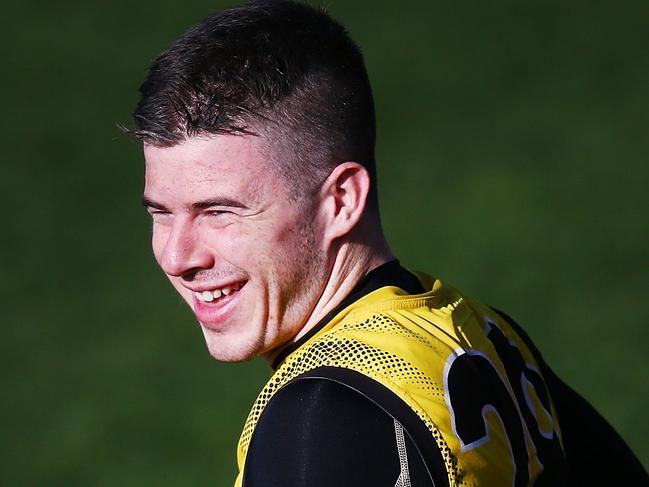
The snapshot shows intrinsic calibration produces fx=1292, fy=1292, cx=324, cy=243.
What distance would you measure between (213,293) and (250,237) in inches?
5.9

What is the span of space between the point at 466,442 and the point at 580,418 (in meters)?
0.73

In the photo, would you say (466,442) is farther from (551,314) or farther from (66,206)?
(66,206)

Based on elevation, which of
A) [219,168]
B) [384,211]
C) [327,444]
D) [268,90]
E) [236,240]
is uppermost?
[268,90]

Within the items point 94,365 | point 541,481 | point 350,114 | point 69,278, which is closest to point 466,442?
point 541,481

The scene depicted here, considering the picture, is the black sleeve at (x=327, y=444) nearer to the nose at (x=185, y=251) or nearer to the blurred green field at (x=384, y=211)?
the nose at (x=185, y=251)

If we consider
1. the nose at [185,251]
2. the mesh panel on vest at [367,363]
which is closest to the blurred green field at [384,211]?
the nose at [185,251]

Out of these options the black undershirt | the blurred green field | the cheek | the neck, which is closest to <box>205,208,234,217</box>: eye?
the cheek

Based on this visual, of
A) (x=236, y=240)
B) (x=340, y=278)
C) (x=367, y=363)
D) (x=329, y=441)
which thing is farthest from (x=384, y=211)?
(x=329, y=441)

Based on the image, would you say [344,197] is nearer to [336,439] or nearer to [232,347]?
[232,347]

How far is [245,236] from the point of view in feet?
7.98

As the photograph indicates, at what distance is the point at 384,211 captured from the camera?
7.52m

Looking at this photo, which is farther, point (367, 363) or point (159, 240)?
point (159, 240)

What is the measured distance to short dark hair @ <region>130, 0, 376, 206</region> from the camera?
2441 millimetres

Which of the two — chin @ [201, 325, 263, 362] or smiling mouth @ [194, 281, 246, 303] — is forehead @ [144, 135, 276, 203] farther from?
chin @ [201, 325, 263, 362]
